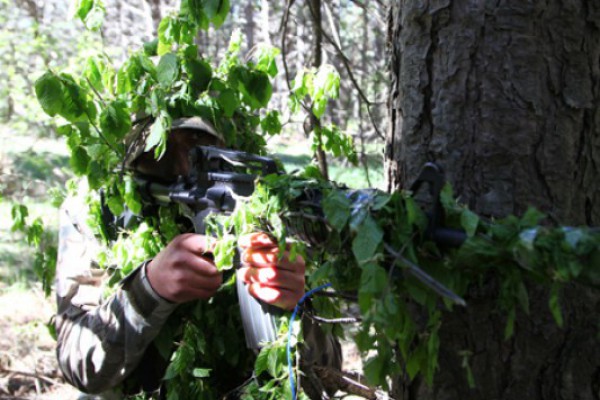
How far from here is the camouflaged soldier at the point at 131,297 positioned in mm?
2027

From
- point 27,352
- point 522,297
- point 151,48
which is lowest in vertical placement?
point 27,352

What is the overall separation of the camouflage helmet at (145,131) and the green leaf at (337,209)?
4.21 feet

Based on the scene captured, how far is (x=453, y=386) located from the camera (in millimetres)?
1250

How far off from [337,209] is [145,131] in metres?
1.53

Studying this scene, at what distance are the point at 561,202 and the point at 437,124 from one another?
1.01 ft

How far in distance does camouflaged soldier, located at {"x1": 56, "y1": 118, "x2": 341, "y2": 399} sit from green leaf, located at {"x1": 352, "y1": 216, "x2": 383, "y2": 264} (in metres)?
1.00

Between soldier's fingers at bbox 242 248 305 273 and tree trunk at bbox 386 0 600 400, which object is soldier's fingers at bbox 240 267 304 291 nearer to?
soldier's fingers at bbox 242 248 305 273

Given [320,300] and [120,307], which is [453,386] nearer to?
[320,300]

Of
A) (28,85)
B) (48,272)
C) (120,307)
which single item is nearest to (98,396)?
(120,307)

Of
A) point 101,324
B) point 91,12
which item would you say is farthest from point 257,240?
point 91,12

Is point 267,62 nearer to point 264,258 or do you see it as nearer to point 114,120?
point 114,120

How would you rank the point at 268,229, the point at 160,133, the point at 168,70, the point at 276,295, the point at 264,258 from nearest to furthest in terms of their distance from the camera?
the point at 268,229 → the point at 264,258 → the point at 276,295 → the point at 160,133 → the point at 168,70

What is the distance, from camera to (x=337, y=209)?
1127 mm

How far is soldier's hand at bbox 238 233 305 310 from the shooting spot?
5.21 ft
